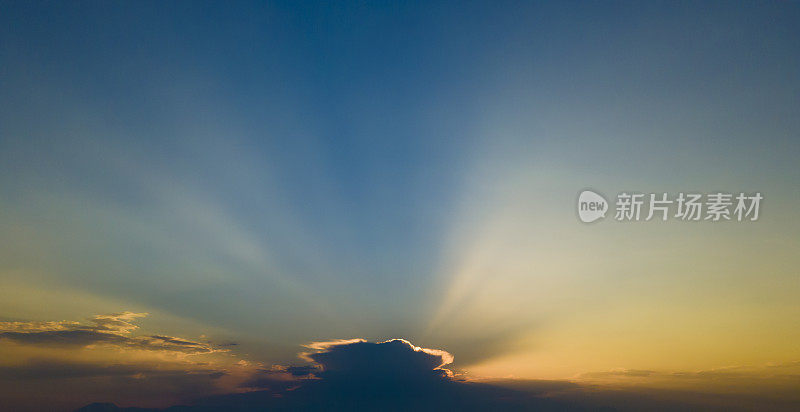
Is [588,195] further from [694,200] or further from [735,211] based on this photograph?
[735,211]

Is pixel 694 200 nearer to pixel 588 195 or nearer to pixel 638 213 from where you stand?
pixel 638 213

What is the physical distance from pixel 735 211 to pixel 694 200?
365 centimetres

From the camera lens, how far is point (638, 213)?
4216cm

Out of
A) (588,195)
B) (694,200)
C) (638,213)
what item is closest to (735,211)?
(694,200)

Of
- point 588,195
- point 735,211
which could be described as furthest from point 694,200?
point 588,195

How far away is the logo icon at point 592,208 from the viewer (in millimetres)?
42850

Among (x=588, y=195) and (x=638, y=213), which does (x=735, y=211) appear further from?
(x=588, y=195)

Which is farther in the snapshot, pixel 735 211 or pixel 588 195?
pixel 588 195

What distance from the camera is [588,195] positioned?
43.1 m

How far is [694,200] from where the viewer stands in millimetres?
41219

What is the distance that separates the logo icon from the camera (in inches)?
1687

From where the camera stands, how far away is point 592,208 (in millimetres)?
42875

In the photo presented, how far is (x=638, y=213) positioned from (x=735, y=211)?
862 centimetres

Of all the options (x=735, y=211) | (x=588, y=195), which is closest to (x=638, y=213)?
(x=588, y=195)
